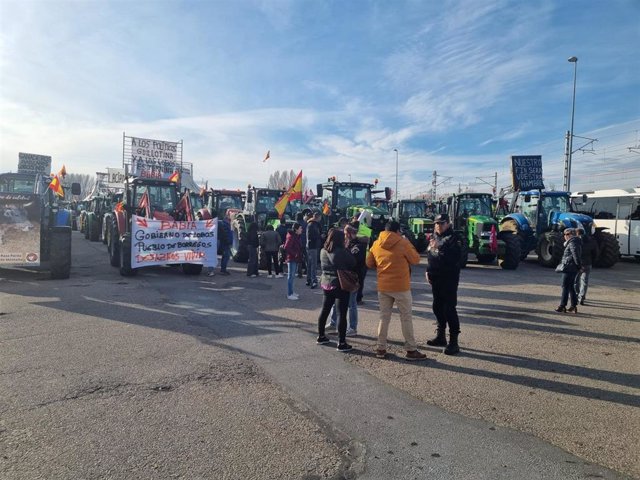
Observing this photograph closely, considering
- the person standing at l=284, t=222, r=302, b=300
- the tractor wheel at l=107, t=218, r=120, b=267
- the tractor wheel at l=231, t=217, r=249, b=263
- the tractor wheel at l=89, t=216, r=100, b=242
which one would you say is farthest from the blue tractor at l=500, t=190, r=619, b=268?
the tractor wheel at l=89, t=216, r=100, b=242

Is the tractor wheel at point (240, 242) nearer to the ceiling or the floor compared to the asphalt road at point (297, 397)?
nearer to the ceiling

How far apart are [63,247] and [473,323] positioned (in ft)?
32.1

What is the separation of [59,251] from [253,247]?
483 centimetres

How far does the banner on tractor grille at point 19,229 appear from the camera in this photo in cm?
985

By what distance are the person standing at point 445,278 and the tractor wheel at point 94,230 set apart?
22.2 meters

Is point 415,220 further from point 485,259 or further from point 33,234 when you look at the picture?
point 33,234

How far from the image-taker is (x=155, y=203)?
13.2 m

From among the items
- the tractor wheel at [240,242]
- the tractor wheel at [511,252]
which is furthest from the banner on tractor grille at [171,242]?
the tractor wheel at [511,252]

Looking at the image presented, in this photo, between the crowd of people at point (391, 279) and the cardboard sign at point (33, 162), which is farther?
the cardboard sign at point (33, 162)

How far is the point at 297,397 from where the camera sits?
13.9 ft

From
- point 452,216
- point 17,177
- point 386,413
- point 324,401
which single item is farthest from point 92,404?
point 452,216

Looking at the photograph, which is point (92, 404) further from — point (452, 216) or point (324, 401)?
point (452, 216)

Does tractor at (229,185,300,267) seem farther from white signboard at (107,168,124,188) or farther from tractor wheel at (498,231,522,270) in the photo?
white signboard at (107,168,124,188)

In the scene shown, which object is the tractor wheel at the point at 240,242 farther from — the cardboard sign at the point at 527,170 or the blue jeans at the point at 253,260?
the cardboard sign at the point at 527,170
